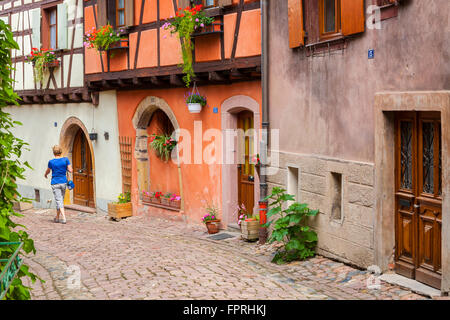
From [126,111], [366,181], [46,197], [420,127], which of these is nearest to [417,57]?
[420,127]

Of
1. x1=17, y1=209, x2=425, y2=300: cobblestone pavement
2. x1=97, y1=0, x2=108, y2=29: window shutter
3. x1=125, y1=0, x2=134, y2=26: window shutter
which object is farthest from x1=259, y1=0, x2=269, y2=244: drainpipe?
x1=97, y1=0, x2=108, y2=29: window shutter

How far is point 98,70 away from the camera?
13688 millimetres

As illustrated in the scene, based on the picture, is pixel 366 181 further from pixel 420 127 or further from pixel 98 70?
pixel 98 70

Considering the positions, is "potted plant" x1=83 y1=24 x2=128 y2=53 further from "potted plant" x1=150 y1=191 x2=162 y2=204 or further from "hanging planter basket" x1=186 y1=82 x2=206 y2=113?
→ "potted plant" x1=150 y1=191 x2=162 y2=204

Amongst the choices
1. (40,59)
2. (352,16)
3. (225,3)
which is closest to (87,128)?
(40,59)

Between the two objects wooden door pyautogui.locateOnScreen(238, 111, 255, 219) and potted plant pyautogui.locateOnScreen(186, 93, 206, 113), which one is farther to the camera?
potted plant pyautogui.locateOnScreen(186, 93, 206, 113)

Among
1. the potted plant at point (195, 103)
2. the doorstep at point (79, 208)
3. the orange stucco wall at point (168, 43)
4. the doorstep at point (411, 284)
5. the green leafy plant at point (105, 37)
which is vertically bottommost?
the doorstep at point (79, 208)

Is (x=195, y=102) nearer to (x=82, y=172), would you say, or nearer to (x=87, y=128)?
(x=87, y=128)

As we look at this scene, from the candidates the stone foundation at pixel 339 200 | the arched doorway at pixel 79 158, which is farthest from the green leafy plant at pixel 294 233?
the arched doorway at pixel 79 158

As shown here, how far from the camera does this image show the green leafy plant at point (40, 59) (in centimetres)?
1585

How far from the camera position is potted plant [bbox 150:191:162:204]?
12602mm

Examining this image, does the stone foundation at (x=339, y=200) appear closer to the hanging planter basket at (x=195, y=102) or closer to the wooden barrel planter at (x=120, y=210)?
the hanging planter basket at (x=195, y=102)

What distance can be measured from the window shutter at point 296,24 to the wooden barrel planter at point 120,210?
244 inches

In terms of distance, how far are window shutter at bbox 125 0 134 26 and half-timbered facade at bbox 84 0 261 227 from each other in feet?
0.07
